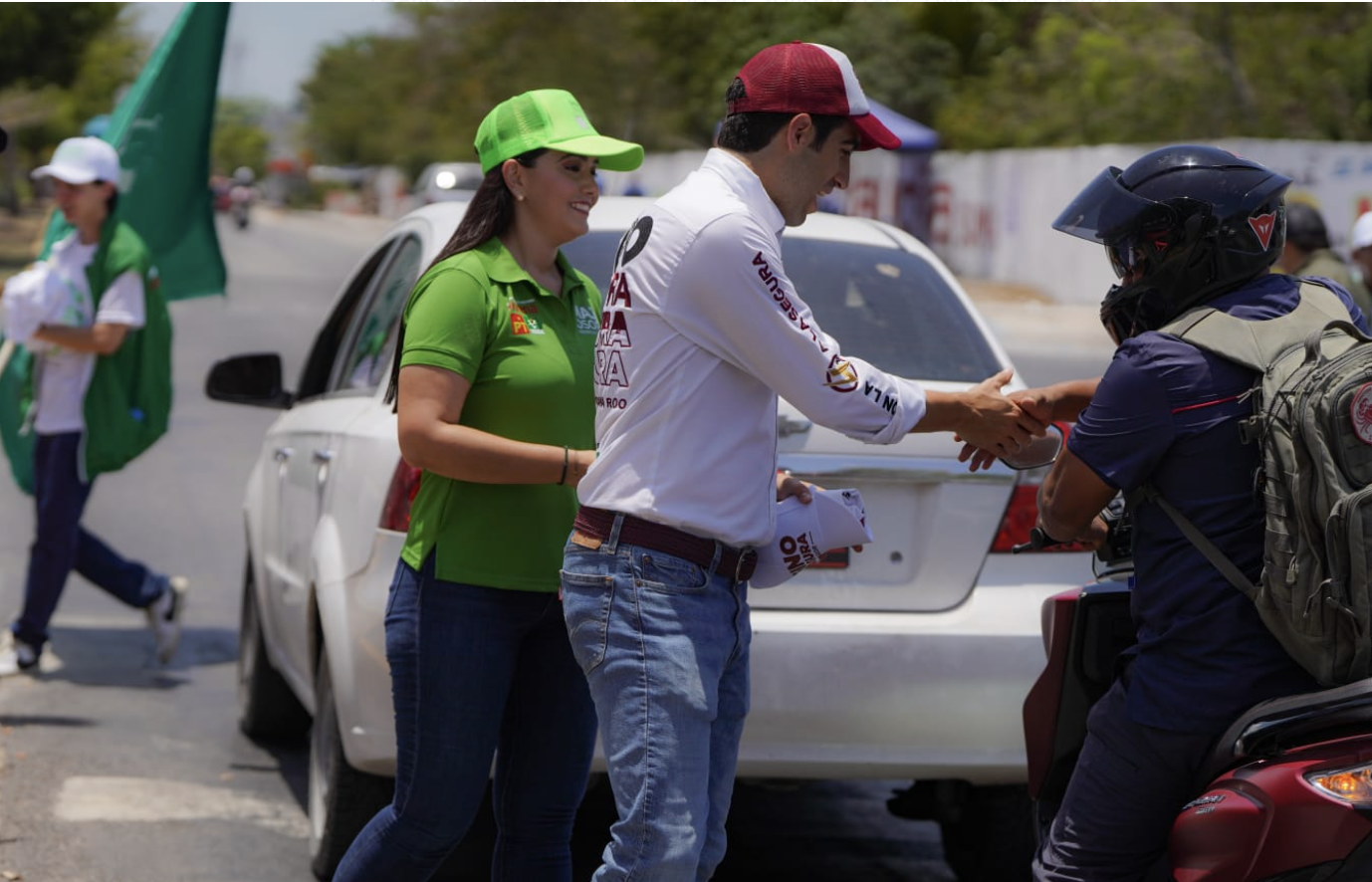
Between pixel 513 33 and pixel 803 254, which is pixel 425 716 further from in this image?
pixel 513 33

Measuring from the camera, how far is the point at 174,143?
8.61 metres

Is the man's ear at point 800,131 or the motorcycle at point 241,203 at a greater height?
the man's ear at point 800,131

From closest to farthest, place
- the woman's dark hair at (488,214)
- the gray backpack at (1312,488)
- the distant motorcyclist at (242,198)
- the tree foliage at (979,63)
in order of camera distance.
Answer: the gray backpack at (1312,488) → the woman's dark hair at (488,214) → the tree foliage at (979,63) → the distant motorcyclist at (242,198)

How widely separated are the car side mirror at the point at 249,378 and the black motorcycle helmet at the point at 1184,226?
351 cm

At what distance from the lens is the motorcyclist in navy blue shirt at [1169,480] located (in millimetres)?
2900

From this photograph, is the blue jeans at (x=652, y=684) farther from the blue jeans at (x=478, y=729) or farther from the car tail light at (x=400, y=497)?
the car tail light at (x=400, y=497)

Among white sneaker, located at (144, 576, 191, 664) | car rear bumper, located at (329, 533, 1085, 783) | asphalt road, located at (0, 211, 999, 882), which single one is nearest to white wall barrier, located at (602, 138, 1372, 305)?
asphalt road, located at (0, 211, 999, 882)

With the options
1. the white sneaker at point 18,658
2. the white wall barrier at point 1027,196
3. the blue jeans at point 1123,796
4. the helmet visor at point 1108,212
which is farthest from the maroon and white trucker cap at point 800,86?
the white wall barrier at point 1027,196

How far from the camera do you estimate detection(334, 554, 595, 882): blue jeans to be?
3.67 metres

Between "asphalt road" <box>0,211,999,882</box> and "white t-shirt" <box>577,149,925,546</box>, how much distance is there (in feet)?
6.01

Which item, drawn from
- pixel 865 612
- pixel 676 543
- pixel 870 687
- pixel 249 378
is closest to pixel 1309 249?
pixel 865 612

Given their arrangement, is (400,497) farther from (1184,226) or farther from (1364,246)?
(1364,246)

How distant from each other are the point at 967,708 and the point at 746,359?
1699 millimetres

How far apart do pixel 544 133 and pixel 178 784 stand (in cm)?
307
